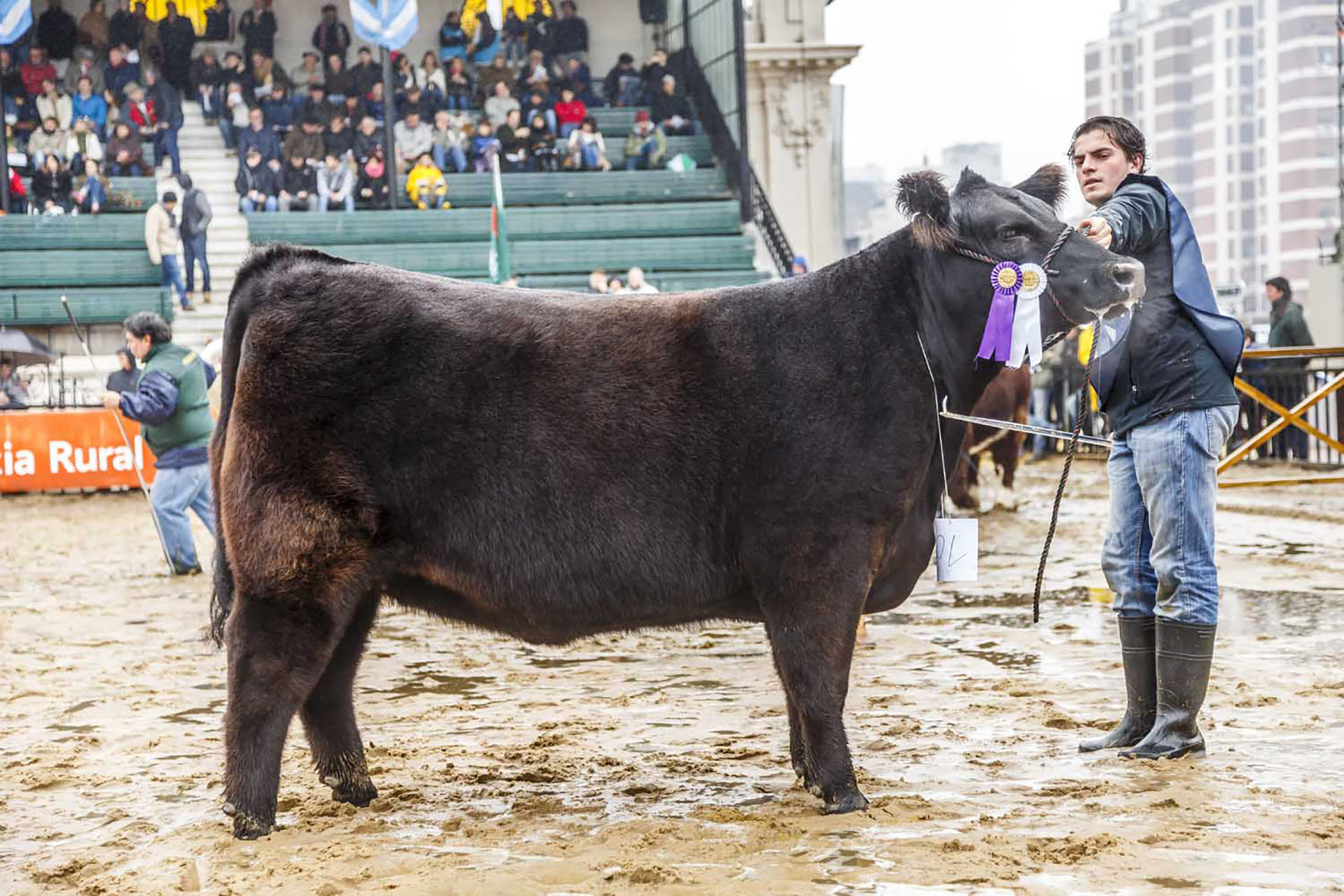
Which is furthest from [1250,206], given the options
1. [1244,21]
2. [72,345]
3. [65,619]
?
[65,619]

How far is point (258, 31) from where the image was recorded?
26156mm

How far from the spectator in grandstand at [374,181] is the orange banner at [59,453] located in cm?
702

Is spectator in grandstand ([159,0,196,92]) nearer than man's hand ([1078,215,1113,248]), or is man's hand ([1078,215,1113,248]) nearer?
man's hand ([1078,215,1113,248])

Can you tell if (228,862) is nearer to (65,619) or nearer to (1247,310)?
(65,619)

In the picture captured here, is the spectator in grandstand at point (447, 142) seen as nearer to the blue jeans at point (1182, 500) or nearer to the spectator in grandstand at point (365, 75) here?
the spectator in grandstand at point (365, 75)

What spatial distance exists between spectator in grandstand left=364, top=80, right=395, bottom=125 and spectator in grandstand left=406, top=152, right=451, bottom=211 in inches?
75.2

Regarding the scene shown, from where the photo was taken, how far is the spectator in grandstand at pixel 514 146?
24203 millimetres

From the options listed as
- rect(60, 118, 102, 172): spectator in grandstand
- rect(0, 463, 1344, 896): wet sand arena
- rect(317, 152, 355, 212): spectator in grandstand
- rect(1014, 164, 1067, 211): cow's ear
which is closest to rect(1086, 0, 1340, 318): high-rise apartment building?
rect(317, 152, 355, 212): spectator in grandstand

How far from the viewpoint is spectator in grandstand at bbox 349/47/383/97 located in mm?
24984

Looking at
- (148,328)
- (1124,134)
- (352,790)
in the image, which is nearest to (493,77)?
(148,328)

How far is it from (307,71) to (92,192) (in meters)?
5.02

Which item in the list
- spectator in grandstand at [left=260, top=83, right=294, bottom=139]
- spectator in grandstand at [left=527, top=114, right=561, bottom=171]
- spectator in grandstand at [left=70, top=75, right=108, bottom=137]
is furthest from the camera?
spectator in grandstand at [left=527, top=114, right=561, bottom=171]

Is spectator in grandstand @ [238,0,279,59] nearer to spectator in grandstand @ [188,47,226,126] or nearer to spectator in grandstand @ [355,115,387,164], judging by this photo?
spectator in grandstand @ [188,47,226,126]

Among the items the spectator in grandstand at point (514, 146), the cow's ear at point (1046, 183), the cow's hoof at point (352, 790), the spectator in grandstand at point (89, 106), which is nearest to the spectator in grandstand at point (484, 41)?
the spectator in grandstand at point (514, 146)
